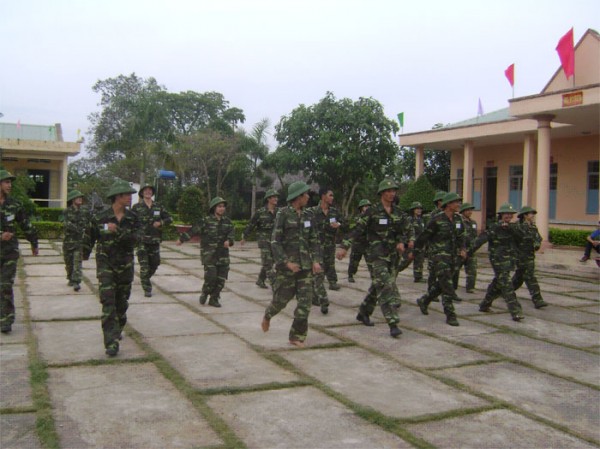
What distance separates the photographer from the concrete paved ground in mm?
3961

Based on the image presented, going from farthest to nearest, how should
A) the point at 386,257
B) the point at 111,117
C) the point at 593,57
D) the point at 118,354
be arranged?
1. the point at 111,117
2. the point at 593,57
3. the point at 386,257
4. the point at 118,354

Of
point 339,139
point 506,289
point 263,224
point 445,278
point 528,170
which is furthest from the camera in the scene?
point 339,139

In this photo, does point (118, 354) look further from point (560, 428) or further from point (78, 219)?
point (78, 219)

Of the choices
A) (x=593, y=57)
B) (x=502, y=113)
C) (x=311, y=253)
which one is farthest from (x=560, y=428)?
(x=502, y=113)

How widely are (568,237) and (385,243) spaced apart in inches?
469

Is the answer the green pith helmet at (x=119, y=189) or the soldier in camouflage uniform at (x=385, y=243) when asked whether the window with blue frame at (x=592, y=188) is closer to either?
the soldier in camouflage uniform at (x=385, y=243)

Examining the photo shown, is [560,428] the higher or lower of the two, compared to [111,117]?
lower

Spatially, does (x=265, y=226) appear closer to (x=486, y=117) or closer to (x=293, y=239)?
(x=293, y=239)

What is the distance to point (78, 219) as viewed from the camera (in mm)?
9789

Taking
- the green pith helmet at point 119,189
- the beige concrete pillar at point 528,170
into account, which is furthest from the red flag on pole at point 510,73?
the green pith helmet at point 119,189

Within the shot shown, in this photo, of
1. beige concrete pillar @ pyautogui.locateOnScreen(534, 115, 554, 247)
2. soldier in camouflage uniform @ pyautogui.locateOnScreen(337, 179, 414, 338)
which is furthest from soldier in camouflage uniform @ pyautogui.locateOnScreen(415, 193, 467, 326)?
beige concrete pillar @ pyautogui.locateOnScreen(534, 115, 554, 247)

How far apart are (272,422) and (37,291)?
263 inches

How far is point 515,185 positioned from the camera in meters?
21.9

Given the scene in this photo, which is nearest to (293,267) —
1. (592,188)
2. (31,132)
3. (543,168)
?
(543,168)
